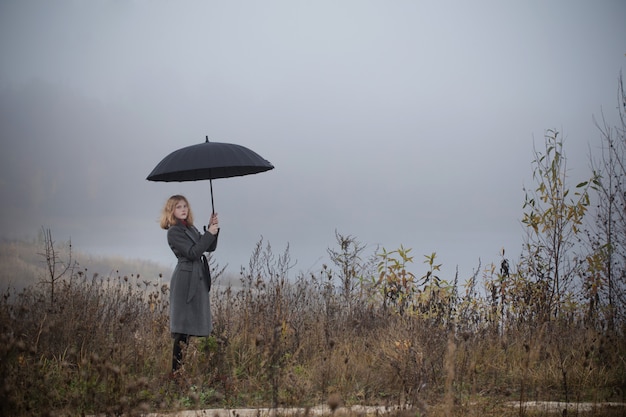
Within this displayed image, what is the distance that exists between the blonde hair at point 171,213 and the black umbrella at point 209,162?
1.06ft

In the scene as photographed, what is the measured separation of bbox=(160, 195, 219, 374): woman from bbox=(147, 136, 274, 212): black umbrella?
411 millimetres

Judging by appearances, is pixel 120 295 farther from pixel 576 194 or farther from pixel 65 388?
pixel 576 194

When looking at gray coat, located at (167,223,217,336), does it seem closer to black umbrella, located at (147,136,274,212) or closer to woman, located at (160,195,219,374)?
woman, located at (160,195,219,374)

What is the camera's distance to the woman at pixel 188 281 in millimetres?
6543

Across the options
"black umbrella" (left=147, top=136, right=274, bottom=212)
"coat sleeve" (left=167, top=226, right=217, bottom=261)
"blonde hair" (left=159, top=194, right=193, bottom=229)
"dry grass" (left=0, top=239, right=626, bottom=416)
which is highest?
"black umbrella" (left=147, top=136, right=274, bottom=212)

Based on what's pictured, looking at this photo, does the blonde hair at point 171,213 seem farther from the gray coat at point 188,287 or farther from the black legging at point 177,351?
the black legging at point 177,351

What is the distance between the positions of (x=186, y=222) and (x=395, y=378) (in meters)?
2.97

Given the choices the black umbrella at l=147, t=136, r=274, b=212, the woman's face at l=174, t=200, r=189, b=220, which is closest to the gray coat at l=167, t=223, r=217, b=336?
the woman's face at l=174, t=200, r=189, b=220

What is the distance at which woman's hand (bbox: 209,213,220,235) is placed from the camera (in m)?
6.47

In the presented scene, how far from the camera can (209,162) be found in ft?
21.0

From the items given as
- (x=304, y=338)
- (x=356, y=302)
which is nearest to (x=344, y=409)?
(x=304, y=338)

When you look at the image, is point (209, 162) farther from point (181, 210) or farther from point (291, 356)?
point (291, 356)

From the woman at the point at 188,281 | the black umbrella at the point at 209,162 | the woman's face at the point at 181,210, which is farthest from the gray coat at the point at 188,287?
the black umbrella at the point at 209,162

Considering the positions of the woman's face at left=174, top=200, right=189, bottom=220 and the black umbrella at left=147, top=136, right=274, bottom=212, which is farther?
the woman's face at left=174, top=200, right=189, bottom=220
